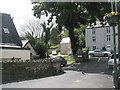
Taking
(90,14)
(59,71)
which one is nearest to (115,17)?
(59,71)

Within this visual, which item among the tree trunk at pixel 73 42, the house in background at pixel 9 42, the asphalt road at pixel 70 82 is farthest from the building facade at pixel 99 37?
the asphalt road at pixel 70 82

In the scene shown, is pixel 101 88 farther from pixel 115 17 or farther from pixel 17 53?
pixel 17 53

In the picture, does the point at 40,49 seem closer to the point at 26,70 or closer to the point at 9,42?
the point at 9,42

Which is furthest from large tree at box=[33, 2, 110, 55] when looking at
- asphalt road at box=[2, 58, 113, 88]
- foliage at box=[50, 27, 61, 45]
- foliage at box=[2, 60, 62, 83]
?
foliage at box=[50, 27, 61, 45]

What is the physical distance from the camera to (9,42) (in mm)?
29062

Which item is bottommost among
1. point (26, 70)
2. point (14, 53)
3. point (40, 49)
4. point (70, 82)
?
point (70, 82)

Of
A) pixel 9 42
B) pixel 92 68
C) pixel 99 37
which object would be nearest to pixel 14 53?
pixel 9 42

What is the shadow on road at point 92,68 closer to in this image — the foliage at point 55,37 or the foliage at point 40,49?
the foliage at point 40,49

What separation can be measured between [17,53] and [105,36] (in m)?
37.2

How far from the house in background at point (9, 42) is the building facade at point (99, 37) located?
28.4m

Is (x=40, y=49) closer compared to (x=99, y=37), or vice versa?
(x=40, y=49)

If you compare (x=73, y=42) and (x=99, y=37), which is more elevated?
(x=99, y=37)

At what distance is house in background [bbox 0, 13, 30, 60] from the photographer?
20556 millimetres

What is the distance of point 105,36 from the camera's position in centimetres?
5394
